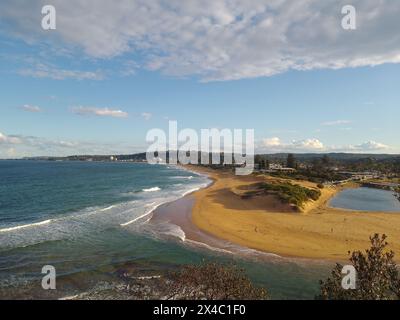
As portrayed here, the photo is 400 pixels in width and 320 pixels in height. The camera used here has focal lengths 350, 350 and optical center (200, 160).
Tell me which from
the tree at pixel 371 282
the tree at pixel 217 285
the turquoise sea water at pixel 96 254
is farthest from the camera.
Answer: the turquoise sea water at pixel 96 254

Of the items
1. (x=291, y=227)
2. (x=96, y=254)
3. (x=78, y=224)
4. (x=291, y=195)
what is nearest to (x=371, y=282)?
(x=96, y=254)

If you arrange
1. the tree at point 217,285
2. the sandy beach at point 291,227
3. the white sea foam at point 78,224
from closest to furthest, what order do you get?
the tree at point 217,285 → the sandy beach at point 291,227 → the white sea foam at point 78,224

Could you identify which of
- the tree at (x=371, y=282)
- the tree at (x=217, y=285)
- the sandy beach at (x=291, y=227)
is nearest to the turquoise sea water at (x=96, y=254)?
the sandy beach at (x=291, y=227)

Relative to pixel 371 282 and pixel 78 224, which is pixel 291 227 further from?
pixel 371 282

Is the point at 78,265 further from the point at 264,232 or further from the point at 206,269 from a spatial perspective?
the point at 264,232

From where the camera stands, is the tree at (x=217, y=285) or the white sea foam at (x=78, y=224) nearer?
the tree at (x=217, y=285)

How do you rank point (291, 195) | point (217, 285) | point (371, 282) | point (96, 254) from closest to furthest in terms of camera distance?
point (371, 282), point (217, 285), point (96, 254), point (291, 195)

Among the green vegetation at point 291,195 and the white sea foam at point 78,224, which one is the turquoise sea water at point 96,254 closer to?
the white sea foam at point 78,224

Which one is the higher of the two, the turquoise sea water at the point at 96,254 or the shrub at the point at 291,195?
the shrub at the point at 291,195

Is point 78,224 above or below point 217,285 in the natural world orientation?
below

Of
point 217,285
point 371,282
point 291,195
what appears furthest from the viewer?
point 291,195
